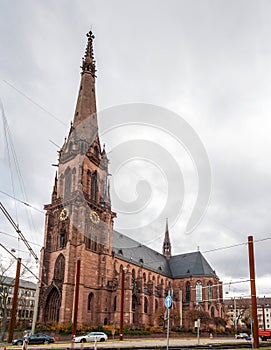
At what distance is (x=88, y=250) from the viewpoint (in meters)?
63.4

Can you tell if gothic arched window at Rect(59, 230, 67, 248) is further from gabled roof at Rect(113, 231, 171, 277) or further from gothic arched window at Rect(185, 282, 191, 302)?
gothic arched window at Rect(185, 282, 191, 302)

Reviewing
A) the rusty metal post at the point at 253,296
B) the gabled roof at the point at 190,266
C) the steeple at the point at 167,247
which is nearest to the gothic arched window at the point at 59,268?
the rusty metal post at the point at 253,296

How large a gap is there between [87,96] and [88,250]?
32.7 meters

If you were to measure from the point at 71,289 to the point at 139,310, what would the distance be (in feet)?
65.2

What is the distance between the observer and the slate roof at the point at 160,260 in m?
81.6

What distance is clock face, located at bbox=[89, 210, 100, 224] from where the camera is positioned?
67.3m

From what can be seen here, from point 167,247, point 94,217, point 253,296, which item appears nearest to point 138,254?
point 94,217

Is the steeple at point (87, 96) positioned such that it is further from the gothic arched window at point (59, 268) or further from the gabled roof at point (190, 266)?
the gabled roof at point (190, 266)

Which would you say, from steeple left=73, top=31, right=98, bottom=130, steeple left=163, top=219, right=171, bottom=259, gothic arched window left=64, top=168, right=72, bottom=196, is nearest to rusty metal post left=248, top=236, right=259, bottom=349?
gothic arched window left=64, top=168, right=72, bottom=196

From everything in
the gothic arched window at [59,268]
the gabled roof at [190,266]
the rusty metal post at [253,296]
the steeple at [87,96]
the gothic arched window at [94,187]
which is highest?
the steeple at [87,96]

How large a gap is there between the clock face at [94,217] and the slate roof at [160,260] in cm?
1064

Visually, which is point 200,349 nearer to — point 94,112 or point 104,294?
point 104,294

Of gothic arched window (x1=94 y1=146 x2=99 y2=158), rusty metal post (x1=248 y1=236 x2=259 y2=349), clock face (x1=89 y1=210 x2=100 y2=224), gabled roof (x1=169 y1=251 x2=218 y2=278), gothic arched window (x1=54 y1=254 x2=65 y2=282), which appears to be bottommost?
rusty metal post (x1=248 y1=236 x2=259 y2=349)

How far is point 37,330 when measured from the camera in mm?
52812
